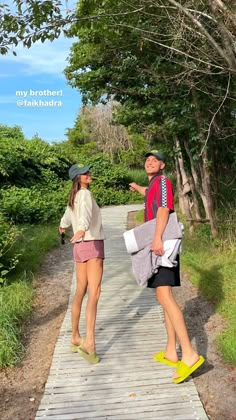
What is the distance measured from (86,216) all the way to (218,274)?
2.91m

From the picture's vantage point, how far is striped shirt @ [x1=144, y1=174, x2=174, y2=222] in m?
3.67

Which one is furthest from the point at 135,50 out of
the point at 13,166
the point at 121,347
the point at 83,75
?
the point at 13,166

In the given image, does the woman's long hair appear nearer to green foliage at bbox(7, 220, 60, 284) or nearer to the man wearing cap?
the man wearing cap

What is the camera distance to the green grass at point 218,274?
450 centimetres

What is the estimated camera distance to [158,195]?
370cm

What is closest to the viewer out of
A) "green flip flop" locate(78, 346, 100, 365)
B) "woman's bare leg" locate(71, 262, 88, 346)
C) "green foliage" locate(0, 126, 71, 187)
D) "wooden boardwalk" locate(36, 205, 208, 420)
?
"wooden boardwalk" locate(36, 205, 208, 420)

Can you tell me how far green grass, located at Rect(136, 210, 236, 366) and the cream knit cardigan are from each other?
160 centimetres

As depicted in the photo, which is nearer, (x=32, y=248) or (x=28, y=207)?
(x=32, y=248)

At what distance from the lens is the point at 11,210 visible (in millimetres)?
11648

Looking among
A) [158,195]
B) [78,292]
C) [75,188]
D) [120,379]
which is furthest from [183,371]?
[75,188]

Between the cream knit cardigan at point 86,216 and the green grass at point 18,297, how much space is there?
129cm

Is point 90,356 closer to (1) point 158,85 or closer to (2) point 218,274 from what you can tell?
(2) point 218,274

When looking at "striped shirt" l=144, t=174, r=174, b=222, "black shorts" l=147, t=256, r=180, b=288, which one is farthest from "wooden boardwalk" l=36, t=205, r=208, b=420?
"striped shirt" l=144, t=174, r=174, b=222

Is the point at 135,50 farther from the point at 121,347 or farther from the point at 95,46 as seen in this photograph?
the point at 121,347
